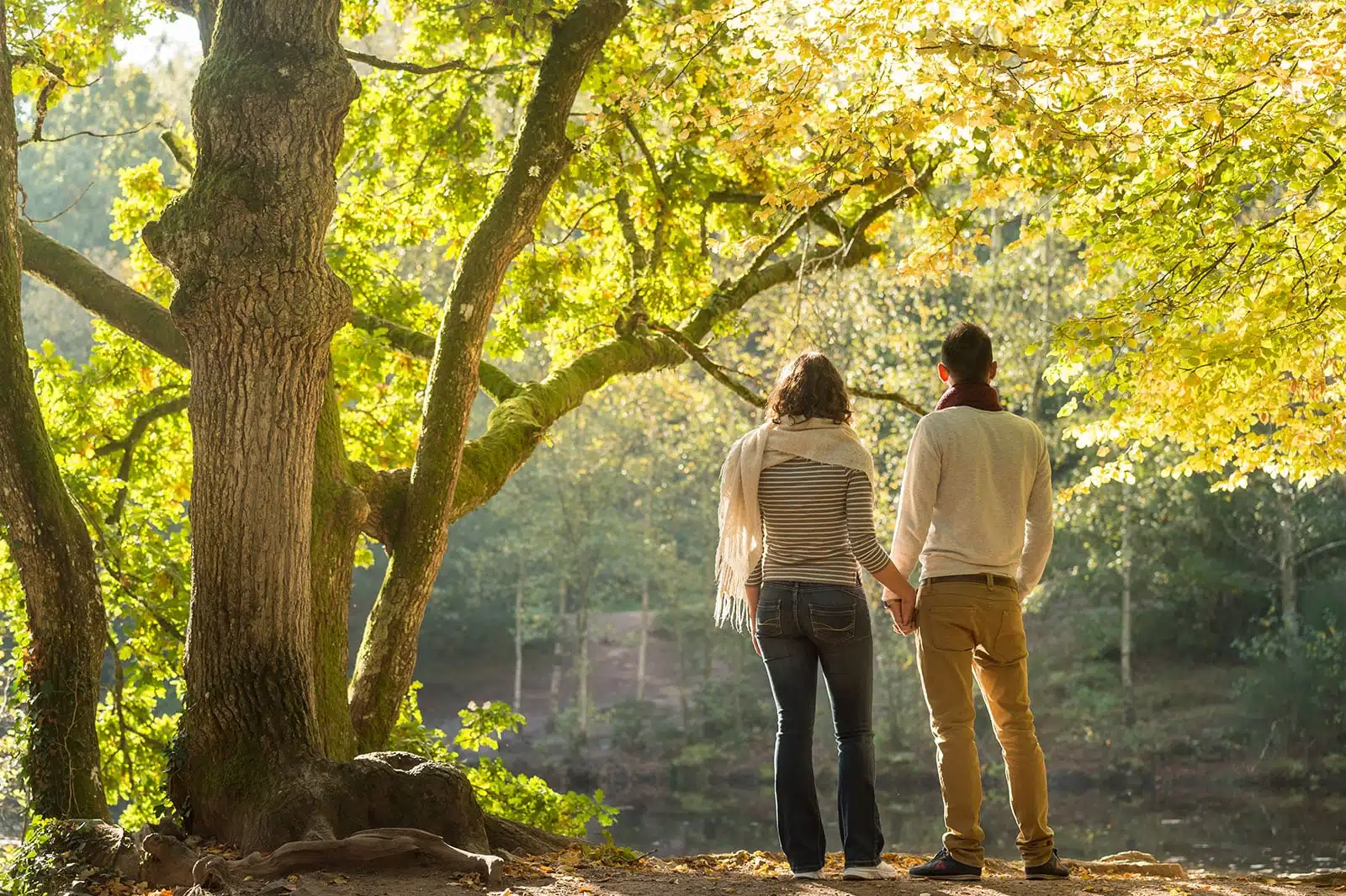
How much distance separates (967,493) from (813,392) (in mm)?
620

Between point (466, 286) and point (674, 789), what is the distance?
62.5 feet

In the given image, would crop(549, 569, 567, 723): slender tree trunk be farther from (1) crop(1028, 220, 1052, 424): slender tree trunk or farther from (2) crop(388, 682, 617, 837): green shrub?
(2) crop(388, 682, 617, 837): green shrub

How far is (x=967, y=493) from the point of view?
4.25 meters

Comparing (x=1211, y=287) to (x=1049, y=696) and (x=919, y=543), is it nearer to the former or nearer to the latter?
(x=919, y=543)

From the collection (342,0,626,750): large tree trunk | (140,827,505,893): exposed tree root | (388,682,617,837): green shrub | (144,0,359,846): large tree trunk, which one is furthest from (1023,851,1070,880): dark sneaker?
Answer: (388,682,617,837): green shrub

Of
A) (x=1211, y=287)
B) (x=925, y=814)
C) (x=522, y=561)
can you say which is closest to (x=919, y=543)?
(x=1211, y=287)

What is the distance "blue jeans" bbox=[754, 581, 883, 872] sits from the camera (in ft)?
13.5

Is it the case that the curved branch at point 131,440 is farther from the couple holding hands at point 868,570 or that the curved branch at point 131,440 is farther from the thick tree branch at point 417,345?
the couple holding hands at point 868,570

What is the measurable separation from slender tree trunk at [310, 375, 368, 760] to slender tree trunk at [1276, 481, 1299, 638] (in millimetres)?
20480

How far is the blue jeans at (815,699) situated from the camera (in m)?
4.11

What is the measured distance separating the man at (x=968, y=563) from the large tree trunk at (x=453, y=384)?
3004mm

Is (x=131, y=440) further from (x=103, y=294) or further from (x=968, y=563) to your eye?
(x=968, y=563)

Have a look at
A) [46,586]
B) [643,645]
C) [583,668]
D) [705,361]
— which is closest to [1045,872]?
[46,586]

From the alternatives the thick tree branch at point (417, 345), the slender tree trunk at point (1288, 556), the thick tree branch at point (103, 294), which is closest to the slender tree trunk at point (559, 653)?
the slender tree trunk at point (1288, 556)
